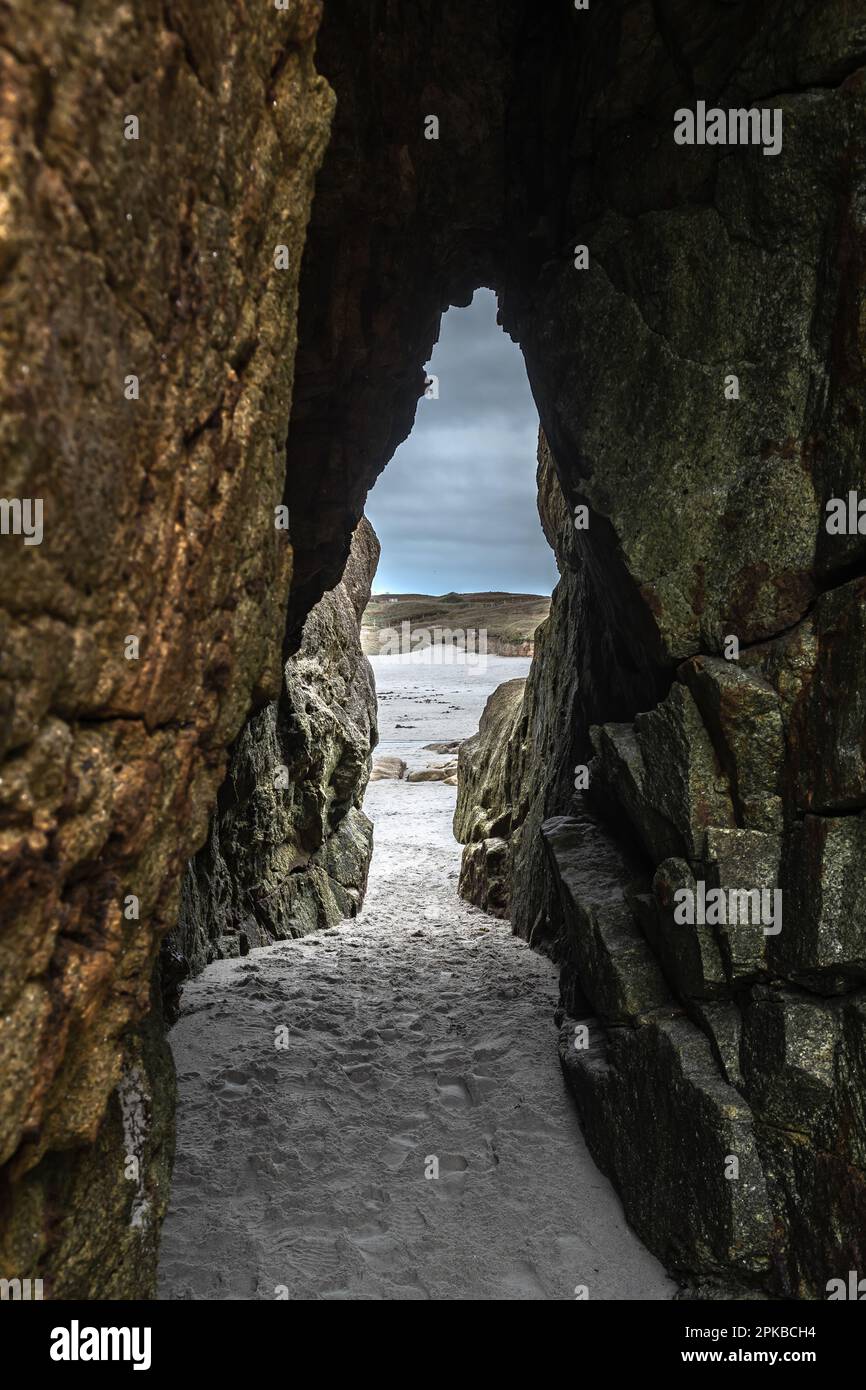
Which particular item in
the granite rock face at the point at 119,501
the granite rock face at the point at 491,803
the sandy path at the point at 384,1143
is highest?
the granite rock face at the point at 119,501

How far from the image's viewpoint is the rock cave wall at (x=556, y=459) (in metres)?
2.72

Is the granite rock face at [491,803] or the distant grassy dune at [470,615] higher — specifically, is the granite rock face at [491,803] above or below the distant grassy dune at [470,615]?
below

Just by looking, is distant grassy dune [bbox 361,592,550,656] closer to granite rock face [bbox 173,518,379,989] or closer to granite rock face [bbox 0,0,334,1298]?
granite rock face [bbox 173,518,379,989]

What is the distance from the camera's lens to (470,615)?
69375 mm

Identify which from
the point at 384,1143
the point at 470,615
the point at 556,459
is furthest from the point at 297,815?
the point at 470,615

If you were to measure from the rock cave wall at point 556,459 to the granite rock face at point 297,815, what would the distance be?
13.1ft

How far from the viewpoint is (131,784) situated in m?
3.27

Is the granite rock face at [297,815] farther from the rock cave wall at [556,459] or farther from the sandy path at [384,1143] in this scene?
the rock cave wall at [556,459]

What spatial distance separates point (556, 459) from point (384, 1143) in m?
6.26

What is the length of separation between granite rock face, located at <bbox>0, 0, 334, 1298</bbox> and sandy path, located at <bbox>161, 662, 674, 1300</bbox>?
59.9 inches

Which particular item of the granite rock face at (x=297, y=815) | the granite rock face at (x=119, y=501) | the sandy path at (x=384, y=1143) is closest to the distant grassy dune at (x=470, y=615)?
the granite rock face at (x=297, y=815)

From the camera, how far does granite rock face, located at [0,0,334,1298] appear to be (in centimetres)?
243
